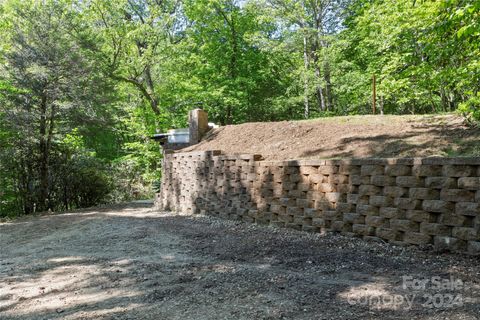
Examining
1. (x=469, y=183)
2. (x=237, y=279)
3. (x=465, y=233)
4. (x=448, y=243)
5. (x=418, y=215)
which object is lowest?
(x=237, y=279)

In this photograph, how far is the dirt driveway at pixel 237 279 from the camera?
271cm

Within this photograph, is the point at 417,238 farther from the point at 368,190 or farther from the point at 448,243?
the point at 368,190

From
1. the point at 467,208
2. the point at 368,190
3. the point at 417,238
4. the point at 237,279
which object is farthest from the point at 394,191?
the point at 237,279

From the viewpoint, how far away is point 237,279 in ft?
11.3

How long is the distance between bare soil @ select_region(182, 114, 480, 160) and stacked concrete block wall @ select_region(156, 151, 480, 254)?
624mm

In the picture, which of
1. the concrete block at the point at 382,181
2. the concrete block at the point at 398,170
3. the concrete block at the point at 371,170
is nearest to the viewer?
the concrete block at the point at 398,170

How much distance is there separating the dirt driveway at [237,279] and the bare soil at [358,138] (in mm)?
1472

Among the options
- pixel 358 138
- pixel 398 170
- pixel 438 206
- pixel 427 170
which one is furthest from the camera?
pixel 358 138

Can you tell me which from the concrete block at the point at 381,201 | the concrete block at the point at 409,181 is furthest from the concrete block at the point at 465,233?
the concrete block at the point at 381,201

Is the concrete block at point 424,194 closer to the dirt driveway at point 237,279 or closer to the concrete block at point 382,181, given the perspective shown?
the concrete block at point 382,181

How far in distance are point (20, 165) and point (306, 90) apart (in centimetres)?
1135

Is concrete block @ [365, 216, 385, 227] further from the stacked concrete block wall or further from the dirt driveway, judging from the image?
the dirt driveway

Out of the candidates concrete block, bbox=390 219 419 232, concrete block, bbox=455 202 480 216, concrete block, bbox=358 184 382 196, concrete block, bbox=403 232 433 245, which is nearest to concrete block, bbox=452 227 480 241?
concrete block, bbox=455 202 480 216

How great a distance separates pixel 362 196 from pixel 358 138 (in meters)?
1.87
